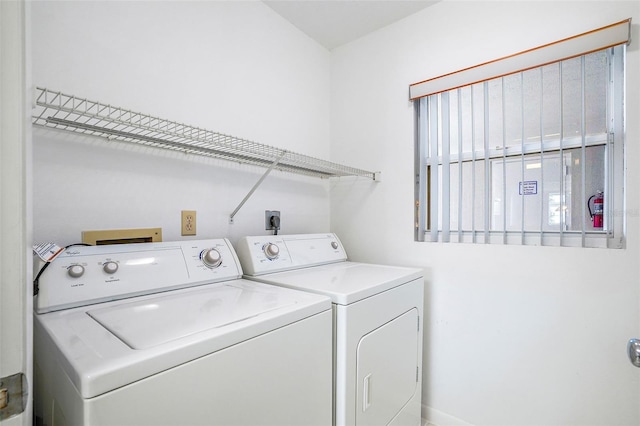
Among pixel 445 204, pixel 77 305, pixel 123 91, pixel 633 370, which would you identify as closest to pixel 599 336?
pixel 633 370

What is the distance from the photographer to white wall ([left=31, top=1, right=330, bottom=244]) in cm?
115

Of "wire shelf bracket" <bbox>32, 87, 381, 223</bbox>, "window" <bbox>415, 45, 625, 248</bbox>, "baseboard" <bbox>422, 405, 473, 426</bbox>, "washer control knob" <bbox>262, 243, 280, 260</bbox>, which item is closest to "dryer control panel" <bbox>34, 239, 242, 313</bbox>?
"washer control knob" <bbox>262, 243, 280, 260</bbox>

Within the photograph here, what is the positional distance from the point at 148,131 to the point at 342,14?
150cm

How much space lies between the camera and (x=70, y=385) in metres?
0.60

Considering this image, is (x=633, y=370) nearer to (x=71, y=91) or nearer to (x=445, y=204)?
(x=445, y=204)

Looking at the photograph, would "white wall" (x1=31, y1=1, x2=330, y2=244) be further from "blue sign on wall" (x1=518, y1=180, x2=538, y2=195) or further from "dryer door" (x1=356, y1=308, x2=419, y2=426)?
"blue sign on wall" (x1=518, y1=180, x2=538, y2=195)

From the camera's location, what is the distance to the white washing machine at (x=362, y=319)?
111 centimetres

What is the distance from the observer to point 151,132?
132 centimetres

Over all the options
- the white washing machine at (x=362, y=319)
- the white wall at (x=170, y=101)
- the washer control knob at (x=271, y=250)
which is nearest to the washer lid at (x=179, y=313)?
the white washing machine at (x=362, y=319)

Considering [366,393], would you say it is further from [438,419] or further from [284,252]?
[438,419]

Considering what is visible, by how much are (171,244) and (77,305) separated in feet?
1.26

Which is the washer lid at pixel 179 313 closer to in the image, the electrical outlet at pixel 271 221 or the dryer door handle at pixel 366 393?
the dryer door handle at pixel 366 393

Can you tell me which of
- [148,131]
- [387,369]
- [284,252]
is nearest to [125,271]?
[148,131]

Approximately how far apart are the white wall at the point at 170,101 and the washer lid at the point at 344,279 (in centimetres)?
49
